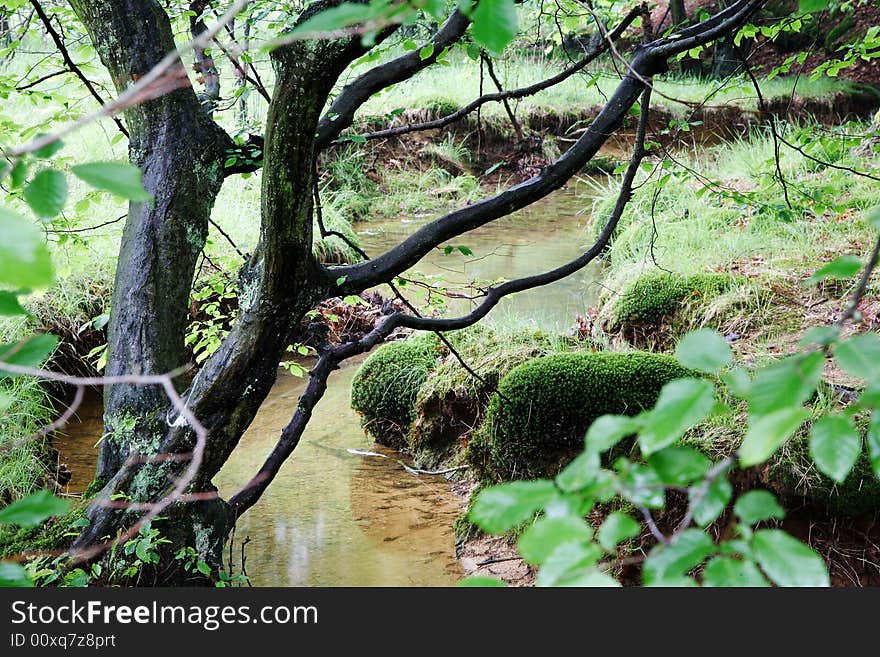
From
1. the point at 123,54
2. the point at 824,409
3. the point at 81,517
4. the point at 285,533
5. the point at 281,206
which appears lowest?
the point at 285,533

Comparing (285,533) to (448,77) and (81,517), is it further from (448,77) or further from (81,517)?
(448,77)

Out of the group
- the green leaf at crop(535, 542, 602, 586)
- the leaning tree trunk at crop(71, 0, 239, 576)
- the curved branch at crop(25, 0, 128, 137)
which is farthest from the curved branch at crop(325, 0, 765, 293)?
the green leaf at crop(535, 542, 602, 586)

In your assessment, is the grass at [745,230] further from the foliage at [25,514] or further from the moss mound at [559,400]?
the foliage at [25,514]

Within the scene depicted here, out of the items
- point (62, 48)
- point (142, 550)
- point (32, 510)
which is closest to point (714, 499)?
point (32, 510)

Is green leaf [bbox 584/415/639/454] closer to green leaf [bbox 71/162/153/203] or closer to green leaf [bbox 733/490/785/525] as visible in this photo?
green leaf [bbox 733/490/785/525]

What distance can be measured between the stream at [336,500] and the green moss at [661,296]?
2.11 ft

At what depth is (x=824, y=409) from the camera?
9.33 feet

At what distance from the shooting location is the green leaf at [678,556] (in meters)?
0.65

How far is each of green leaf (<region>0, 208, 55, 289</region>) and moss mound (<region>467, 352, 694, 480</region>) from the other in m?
2.73

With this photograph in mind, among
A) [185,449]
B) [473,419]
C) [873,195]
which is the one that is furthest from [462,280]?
[185,449]

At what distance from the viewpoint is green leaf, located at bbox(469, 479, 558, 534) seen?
2.15 feet

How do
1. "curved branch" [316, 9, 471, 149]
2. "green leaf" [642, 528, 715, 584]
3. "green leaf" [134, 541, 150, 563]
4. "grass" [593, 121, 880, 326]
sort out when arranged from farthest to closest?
"grass" [593, 121, 880, 326]
"curved branch" [316, 9, 471, 149]
"green leaf" [134, 541, 150, 563]
"green leaf" [642, 528, 715, 584]

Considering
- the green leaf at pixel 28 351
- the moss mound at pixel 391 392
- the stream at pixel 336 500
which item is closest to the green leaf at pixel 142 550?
the stream at pixel 336 500

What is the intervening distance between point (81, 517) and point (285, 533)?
1347 mm
